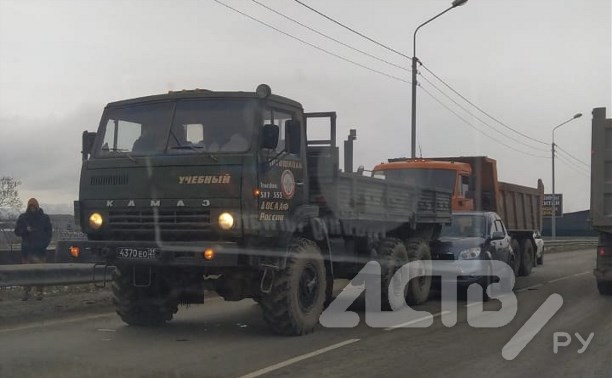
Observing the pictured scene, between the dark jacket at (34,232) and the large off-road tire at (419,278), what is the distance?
6.22 meters

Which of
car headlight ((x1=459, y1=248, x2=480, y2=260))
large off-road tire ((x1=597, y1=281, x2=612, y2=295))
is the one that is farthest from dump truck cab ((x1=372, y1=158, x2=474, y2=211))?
large off-road tire ((x1=597, y1=281, x2=612, y2=295))

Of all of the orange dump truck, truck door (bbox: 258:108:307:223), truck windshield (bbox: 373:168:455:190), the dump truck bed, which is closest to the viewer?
truck door (bbox: 258:108:307:223)

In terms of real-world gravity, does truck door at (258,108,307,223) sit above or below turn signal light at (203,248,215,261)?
above

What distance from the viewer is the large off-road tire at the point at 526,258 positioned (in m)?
18.4

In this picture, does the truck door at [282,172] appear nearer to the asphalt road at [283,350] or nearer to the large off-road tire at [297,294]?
the large off-road tire at [297,294]

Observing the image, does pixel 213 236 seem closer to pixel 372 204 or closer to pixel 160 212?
A: pixel 160 212

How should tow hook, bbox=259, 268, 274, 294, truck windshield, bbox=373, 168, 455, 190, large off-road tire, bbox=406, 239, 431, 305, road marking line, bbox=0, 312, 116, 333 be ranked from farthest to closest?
truck windshield, bbox=373, 168, 455, 190 < large off-road tire, bbox=406, 239, 431, 305 < road marking line, bbox=0, 312, 116, 333 < tow hook, bbox=259, 268, 274, 294

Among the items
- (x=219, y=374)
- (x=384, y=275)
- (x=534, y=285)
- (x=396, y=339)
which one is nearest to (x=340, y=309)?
(x=384, y=275)

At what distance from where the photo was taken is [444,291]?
13.4m

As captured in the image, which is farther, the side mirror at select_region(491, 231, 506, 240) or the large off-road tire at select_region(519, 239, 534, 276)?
the large off-road tire at select_region(519, 239, 534, 276)

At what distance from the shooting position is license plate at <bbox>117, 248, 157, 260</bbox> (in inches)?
310

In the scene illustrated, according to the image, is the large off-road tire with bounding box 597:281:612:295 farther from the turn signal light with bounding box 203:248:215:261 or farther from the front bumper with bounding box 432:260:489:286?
the turn signal light with bounding box 203:248:215:261

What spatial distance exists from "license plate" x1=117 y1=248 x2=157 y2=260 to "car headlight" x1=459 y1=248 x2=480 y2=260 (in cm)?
672

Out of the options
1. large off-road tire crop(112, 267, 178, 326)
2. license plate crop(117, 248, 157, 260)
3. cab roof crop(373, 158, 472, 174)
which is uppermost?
cab roof crop(373, 158, 472, 174)
